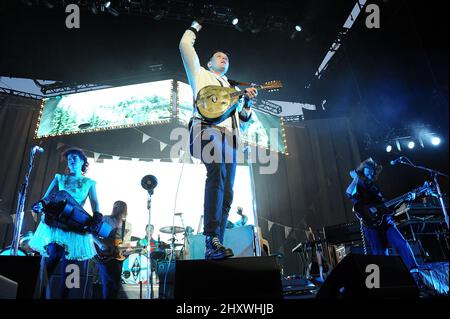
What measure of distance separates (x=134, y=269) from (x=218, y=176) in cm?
537

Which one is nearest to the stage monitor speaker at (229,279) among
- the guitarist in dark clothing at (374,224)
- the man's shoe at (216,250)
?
the man's shoe at (216,250)

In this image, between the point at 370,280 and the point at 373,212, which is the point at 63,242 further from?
the point at 373,212

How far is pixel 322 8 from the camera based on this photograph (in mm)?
7457

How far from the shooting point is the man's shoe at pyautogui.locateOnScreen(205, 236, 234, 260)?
2.22 metres

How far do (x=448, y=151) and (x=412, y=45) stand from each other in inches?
274

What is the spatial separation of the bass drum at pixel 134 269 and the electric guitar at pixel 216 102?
16.8 ft

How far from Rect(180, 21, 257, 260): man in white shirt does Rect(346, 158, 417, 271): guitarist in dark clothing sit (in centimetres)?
298

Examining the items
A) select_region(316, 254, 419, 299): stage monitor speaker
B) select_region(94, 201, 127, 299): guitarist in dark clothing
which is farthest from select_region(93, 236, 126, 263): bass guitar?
select_region(316, 254, 419, 299): stage monitor speaker

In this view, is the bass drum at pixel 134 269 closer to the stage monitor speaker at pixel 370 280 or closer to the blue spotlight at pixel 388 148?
the stage monitor speaker at pixel 370 280

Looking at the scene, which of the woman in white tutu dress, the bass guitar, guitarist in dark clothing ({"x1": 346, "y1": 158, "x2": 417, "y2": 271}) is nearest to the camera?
the woman in white tutu dress

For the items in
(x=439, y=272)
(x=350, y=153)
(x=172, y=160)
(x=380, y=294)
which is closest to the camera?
(x=380, y=294)

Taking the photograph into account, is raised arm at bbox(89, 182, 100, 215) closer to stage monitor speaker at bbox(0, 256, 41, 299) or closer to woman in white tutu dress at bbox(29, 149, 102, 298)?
woman in white tutu dress at bbox(29, 149, 102, 298)
